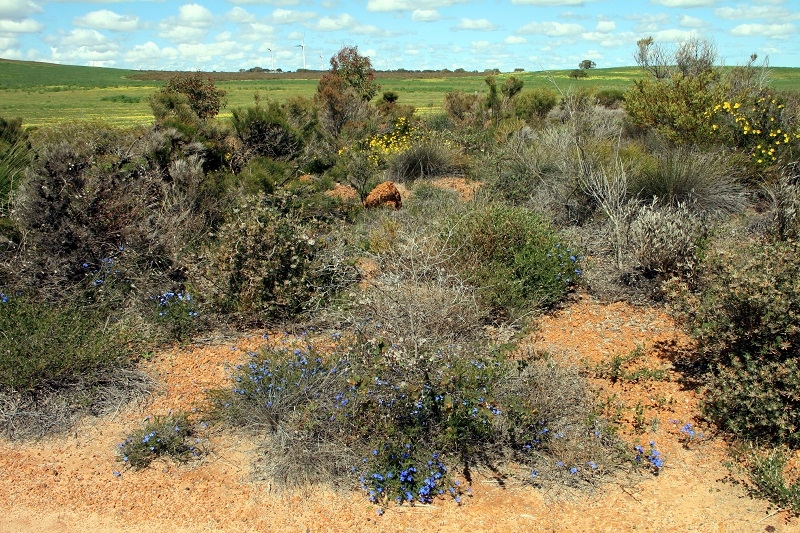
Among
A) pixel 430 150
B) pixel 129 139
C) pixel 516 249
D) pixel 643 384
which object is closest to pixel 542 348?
pixel 643 384

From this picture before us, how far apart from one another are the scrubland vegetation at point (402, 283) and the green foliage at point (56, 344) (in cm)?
2

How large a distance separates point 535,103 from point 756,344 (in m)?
15.0

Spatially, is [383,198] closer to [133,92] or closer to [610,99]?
[610,99]

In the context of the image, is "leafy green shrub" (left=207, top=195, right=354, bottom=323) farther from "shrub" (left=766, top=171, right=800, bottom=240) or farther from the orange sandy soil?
"shrub" (left=766, top=171, right=800, bottom=240)

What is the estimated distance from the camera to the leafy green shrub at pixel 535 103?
18234 millimetres

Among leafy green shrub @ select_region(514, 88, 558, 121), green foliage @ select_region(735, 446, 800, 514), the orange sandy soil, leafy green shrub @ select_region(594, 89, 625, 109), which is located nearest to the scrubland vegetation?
green foliage @ select_region(735, 446, 800, 514)

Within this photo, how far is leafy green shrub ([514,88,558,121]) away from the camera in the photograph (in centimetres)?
1823

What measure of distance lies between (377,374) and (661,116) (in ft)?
28.4

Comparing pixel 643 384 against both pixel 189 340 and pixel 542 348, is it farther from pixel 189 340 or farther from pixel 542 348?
pixel 189 340

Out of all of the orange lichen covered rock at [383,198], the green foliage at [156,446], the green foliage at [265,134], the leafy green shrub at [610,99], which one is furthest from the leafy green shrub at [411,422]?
the leafy green shrub at [610,99]

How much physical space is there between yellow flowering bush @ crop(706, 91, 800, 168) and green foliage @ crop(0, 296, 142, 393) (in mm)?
8995

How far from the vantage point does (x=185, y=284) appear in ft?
21.4

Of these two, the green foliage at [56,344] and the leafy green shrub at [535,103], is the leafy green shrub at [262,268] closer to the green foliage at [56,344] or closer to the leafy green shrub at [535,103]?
the green foliage at [56,344]

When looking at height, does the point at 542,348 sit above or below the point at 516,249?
below
